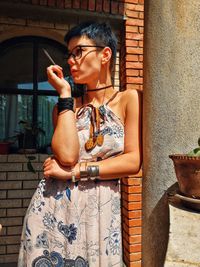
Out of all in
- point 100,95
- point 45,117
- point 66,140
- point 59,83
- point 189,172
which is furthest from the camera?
point 45,117

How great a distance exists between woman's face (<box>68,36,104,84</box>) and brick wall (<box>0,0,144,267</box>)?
2.05m

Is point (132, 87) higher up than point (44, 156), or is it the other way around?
point (132, 87)

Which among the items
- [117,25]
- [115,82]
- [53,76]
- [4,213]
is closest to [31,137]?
[4,213]

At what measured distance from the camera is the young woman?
1380 mm

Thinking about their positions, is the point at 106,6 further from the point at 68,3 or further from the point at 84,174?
the point at 84,174

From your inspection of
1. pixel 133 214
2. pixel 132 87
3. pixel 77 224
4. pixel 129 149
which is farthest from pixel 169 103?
pixel 133 214

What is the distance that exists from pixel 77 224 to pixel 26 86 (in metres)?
2.67

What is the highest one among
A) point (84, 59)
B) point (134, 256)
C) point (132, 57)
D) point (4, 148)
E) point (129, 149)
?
point (132, 57)

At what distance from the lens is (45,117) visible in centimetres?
376

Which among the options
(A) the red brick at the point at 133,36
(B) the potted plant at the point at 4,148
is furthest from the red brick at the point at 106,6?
(B) the potted plant at the point at 4,148

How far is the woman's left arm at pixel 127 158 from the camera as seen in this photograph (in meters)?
1.38

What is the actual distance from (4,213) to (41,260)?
2213 millimetres

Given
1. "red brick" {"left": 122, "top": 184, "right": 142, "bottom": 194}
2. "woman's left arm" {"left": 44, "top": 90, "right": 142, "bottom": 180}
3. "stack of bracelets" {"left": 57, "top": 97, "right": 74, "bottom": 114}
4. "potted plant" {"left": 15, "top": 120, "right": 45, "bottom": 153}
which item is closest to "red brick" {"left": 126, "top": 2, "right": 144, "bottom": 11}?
"potted plant" {"left": 15, "top": 120, "right": 45, "bottom": 153}

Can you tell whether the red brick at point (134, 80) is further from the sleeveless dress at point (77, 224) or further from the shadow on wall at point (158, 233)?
the shadow on wall at point (158, 233)
